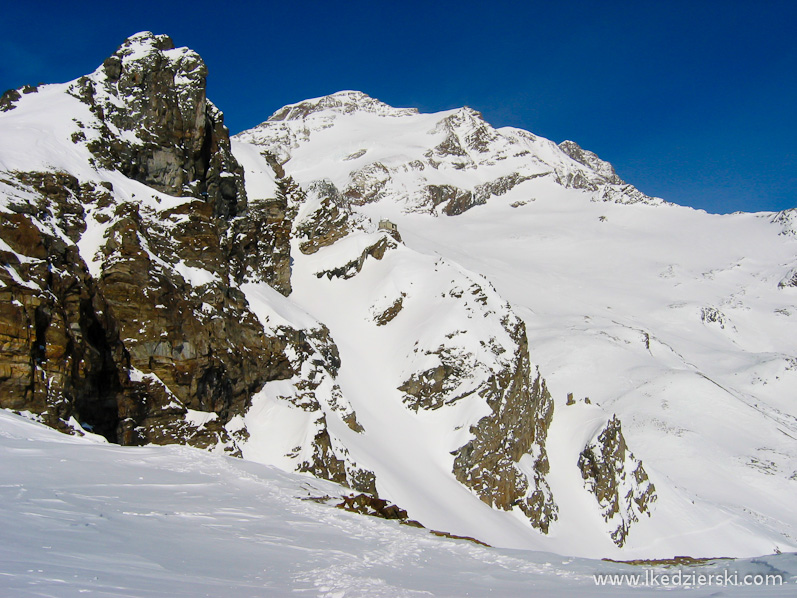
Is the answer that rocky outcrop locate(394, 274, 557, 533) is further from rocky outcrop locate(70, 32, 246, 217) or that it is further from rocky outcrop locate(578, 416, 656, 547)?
rocky outcrop locate(70, 32, 246, 217)

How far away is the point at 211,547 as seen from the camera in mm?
9406

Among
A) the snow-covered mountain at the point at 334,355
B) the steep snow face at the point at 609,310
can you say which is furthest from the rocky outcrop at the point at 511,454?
the steep snow face at the point at 609,310

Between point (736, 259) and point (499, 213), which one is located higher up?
point (499, 213)

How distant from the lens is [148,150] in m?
33.9

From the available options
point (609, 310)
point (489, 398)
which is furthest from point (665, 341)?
point (489, 398)

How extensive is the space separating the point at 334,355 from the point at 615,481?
84.0 feet

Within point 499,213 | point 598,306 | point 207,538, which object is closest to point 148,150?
point 207,538

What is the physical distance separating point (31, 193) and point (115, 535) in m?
21.8

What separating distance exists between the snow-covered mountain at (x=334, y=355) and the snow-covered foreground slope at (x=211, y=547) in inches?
337

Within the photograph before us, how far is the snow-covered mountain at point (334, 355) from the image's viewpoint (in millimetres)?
25297

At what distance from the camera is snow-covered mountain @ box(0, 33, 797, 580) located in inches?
996

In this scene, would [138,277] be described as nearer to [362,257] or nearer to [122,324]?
[122,324]

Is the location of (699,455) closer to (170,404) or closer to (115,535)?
Result: (170,404)

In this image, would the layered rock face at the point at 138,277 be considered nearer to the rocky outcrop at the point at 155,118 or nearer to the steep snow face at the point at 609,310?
the rocky outcrop at the point at 155,118
